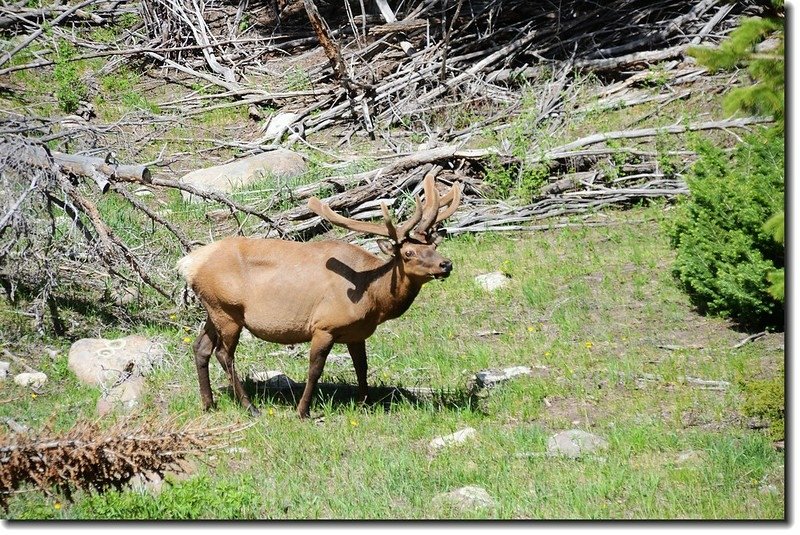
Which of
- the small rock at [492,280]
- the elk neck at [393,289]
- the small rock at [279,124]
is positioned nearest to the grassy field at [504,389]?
the small rock at [492,280]

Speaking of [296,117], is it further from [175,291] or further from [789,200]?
[789,200]

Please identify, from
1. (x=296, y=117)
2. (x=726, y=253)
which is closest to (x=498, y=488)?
(x=726, y=253)

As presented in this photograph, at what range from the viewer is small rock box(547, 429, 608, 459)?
313 inches

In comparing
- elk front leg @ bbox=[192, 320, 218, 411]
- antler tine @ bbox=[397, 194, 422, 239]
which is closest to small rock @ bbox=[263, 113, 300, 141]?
elk front leg @ bbox=[192, 320, 218, 411]

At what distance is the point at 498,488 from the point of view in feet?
23.6

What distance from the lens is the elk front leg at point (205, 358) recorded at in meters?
9.36

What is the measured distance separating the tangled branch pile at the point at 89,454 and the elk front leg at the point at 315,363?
134 inches

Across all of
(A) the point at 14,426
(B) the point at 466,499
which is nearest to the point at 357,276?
(B) the point at 466,499

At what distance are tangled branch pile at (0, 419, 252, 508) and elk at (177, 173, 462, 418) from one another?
346 centimetres

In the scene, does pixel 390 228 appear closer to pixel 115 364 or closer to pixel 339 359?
pixel 339 359

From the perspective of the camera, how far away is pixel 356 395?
970 centimetres

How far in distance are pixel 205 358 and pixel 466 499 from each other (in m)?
3.27

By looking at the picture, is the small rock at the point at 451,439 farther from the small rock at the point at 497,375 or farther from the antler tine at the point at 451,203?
the antler tine at the point at 451,203

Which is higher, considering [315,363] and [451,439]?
[315,363]
